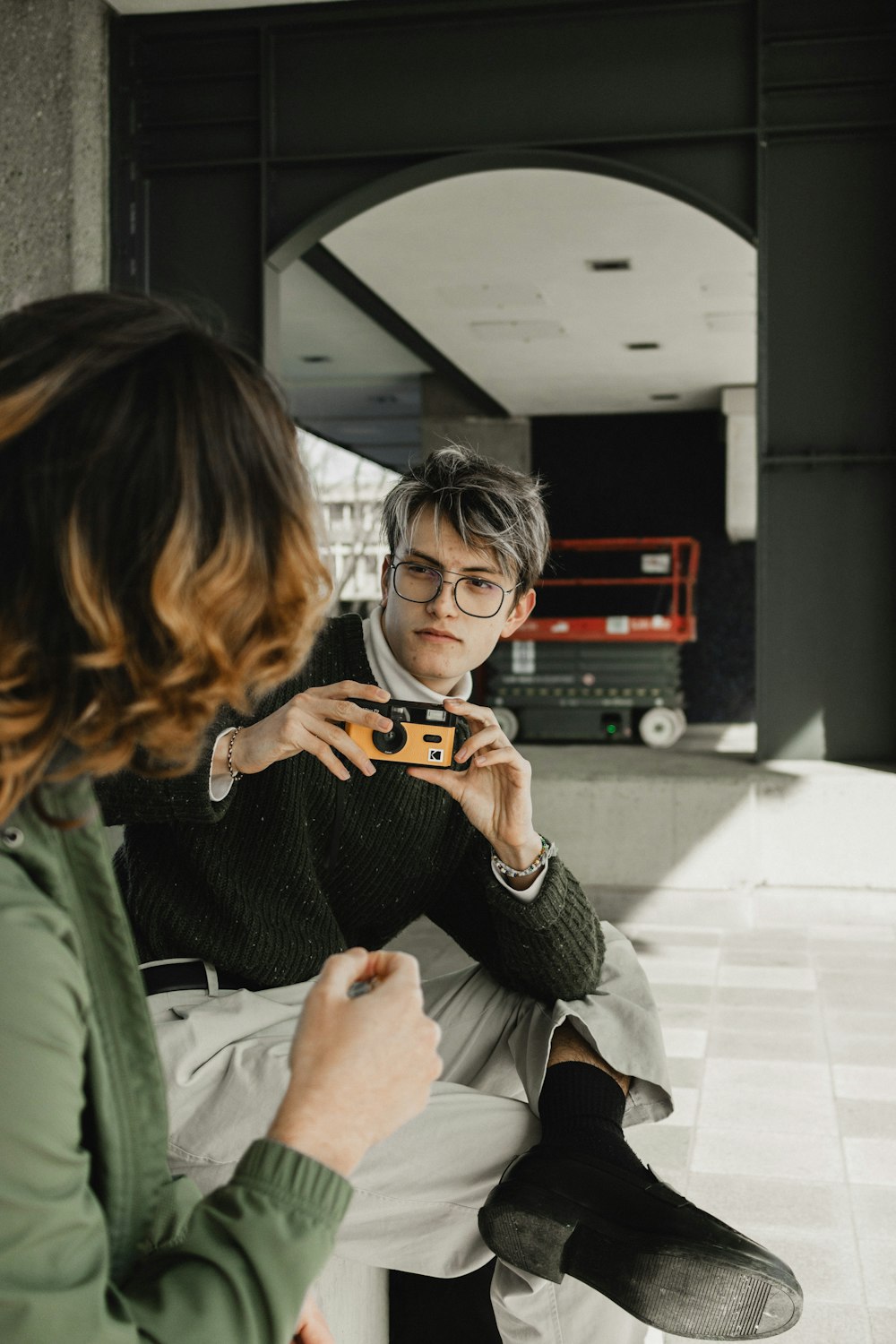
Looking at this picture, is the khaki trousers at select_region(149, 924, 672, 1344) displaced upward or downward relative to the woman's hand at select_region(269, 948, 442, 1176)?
downward

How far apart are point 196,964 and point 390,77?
5.42 metres

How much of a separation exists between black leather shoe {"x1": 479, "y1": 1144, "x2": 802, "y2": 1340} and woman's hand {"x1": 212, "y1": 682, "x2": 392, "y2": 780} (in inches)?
26.0

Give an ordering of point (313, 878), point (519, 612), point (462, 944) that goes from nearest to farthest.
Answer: point (313, 878) → point (462, 944) → point (519, 612)

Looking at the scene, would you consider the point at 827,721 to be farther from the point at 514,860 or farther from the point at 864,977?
the point at 514,860

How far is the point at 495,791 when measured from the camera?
212 cm

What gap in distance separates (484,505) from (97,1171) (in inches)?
65.4

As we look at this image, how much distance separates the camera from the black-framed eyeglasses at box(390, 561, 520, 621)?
2.51 meters

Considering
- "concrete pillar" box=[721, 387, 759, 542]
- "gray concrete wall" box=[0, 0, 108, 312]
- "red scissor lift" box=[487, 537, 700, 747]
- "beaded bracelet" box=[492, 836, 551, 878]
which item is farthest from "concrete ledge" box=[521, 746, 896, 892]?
"concrete pillar" box=[721, 387, 759, 542]

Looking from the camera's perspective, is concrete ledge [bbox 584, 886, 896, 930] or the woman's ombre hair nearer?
the woman's ombre hair

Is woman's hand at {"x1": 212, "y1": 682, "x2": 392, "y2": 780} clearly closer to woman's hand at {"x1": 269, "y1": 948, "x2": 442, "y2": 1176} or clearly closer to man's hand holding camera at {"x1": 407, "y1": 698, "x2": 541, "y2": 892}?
man's hand holding camera at {"x1": 407, "y1": 698, "x2": 541, "y2": 892}

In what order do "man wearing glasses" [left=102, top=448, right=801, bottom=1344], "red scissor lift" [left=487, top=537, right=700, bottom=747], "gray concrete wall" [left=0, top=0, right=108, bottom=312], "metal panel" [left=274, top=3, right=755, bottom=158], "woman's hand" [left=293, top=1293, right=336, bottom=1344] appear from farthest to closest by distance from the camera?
"red scissor lift" [left=487, top=537, right=700, bottom=747] → "metal panel" [left=274, top=3, right=755, bottom=158] → "gray concrete wall" [left=0, top=0, right=108, bottom=312] → "man wearing glasses" [left=102, top=448, right=801, bottom=1344] → "woman's hand" [left=293, top=1293, right=336, bottom=1344]

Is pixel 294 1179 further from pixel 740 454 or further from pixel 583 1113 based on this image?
pixel 740 454

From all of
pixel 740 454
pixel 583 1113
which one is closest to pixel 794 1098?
pixel 583 1113

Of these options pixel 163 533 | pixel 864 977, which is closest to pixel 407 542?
pixel 163 533
